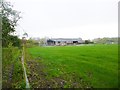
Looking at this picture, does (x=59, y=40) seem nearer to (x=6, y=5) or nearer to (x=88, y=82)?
(x=6, y=5)

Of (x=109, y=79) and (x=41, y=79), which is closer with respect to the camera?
(x=109, y=79)

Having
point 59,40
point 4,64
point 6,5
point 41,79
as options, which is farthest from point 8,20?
point 59,40

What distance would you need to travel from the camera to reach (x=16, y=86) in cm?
1009

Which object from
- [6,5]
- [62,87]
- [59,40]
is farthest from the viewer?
[59,40]

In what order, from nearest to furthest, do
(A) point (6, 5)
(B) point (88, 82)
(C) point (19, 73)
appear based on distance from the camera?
(B) point (88, 82) → (C) point (19, 73) → (A) point (6, 5)

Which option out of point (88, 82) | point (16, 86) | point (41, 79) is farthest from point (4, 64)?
point (88, 82)

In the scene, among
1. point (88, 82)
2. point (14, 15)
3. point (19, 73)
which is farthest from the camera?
point (14, 15)

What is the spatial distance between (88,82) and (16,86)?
8.84ft

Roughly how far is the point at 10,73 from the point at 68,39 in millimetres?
121955

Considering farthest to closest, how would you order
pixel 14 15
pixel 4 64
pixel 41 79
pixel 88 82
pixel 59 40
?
pixel 59 40 < pixel 14 15 < pixel 4 64 < pixel 41 79 < pixel 88 82

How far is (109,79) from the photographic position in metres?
10.8

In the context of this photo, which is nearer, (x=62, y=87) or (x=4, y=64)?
(x=62, y=87)

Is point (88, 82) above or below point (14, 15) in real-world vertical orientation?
below

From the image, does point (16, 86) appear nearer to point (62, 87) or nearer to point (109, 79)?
point (62, 87)
